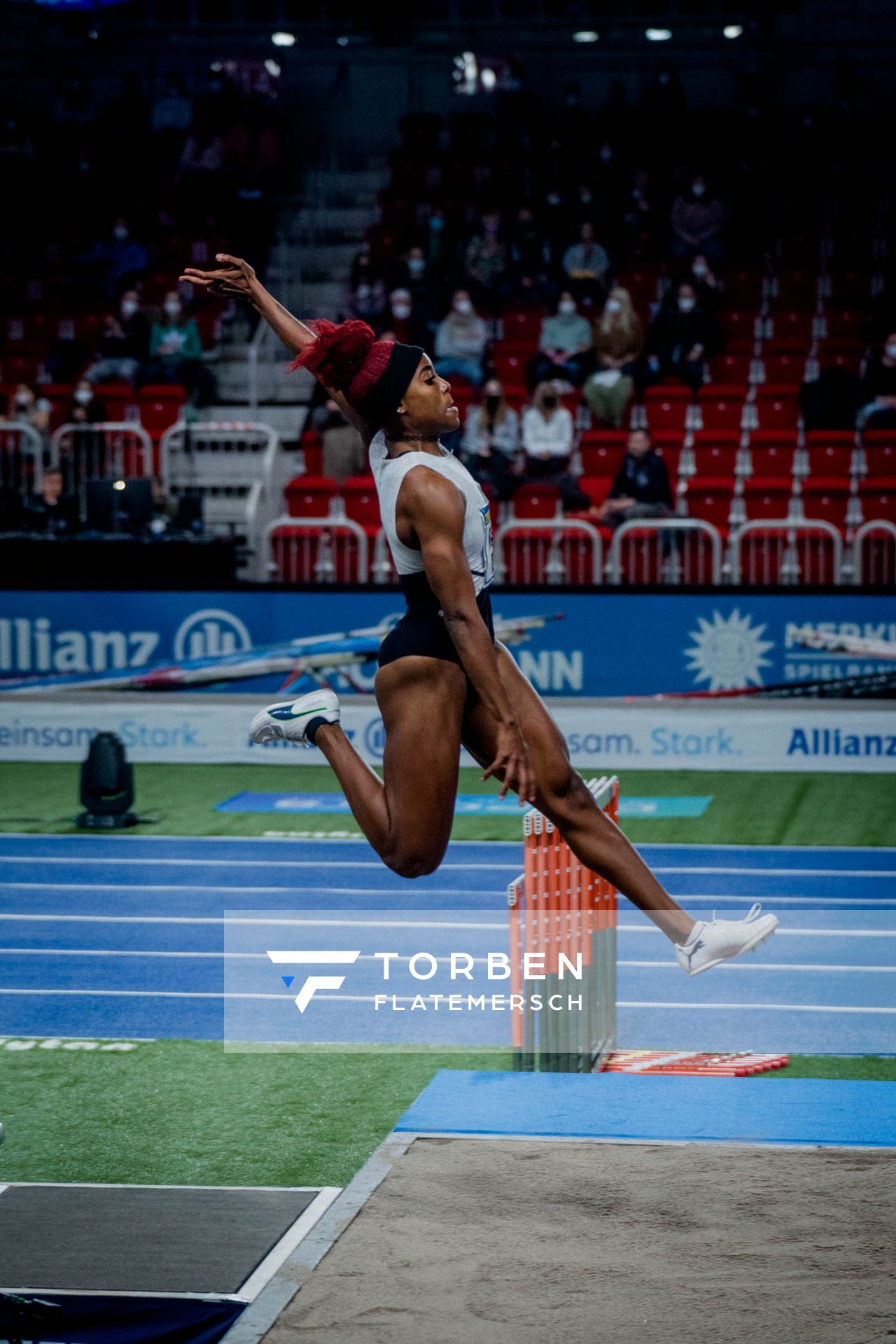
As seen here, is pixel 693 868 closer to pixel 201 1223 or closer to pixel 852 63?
pixel 201 1223

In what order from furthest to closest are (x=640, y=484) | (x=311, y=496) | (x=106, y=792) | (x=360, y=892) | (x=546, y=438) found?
(x=311, y=496)
(x=546, y=438)
(x=640, y=484)
(x=106, y=792)
(x=360, y=892)

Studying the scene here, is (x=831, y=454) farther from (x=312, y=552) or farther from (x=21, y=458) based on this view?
(x=21, y=458)

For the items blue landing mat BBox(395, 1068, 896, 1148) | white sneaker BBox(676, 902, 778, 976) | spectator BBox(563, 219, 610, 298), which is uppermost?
spectator BBox(563, 219, 610, 298)

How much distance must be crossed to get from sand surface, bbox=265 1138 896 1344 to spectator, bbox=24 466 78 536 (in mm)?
10127

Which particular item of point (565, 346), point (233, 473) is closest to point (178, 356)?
point (233, 473)

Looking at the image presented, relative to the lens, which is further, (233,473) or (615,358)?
(233,473)

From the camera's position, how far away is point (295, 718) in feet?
18.9

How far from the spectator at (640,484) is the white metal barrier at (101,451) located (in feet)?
13.7

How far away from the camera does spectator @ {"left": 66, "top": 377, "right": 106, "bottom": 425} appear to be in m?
16.0

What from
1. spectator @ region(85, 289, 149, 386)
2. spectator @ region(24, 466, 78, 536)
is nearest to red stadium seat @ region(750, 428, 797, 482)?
spectator @ region(24, 466, 78, 536)

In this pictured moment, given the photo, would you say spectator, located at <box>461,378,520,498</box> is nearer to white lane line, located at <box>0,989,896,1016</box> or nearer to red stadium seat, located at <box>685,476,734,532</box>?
red stadium seat, located at <box>685,476,734,532</box>

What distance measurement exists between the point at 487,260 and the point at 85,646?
7.20 m

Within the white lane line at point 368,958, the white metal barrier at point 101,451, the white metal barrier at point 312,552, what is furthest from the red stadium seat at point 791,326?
the white lane line at point 368,958

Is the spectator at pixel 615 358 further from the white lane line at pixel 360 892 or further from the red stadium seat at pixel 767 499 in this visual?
the white lane line at pixel 360 892
